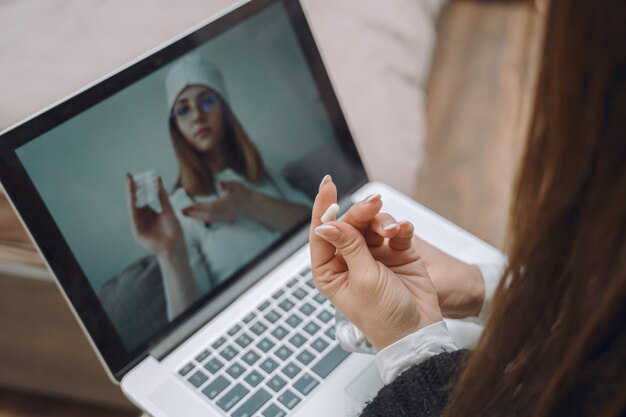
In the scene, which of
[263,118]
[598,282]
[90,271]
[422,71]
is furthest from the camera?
[422,71]

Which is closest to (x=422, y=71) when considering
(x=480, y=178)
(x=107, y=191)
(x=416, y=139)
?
(x=416, y=139)

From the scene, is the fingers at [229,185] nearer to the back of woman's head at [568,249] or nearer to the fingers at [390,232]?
the fingers at [390,232]

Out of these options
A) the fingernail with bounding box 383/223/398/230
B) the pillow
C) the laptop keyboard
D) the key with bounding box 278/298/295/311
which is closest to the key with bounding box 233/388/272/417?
the laptop keyboard

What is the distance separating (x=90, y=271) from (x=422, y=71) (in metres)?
0.78

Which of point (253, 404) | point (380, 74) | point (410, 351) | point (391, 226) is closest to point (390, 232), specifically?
point (391, 226)

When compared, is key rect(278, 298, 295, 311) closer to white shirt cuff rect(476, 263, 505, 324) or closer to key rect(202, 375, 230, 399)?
key rect(202, 375, 230, 399)

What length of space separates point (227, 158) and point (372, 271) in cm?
24

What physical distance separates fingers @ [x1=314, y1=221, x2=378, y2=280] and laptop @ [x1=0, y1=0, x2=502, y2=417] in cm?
14

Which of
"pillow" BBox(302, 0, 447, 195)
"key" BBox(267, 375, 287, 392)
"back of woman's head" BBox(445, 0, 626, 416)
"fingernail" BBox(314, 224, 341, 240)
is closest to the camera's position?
"back of woman's head" BBox(445, 0, 626, 416)

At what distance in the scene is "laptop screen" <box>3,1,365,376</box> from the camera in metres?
0.63

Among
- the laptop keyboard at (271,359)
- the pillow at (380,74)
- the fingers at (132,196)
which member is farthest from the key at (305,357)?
the pillow at (380,74)

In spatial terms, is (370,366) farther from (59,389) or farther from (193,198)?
(59,389)

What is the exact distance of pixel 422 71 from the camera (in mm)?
1222

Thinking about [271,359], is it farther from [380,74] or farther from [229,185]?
[380,74]
